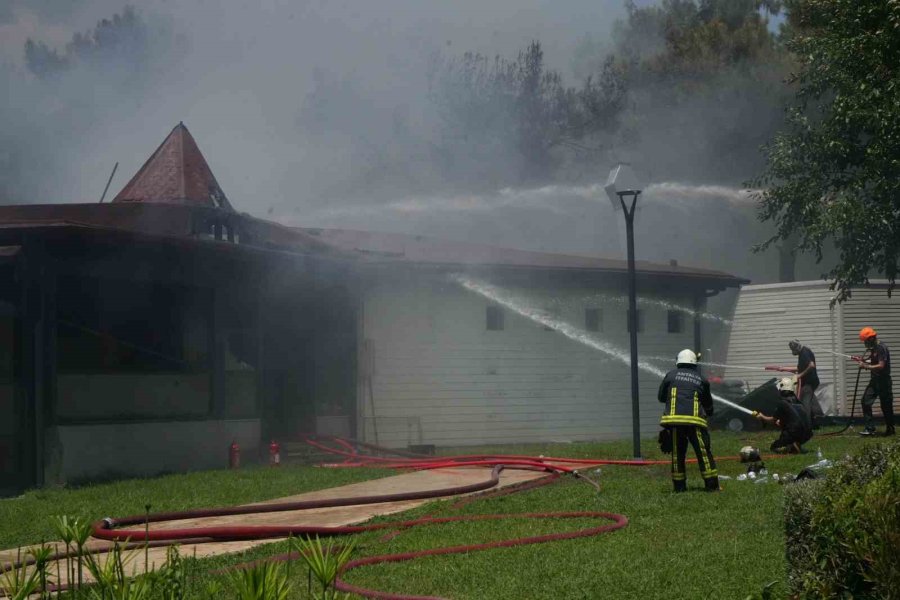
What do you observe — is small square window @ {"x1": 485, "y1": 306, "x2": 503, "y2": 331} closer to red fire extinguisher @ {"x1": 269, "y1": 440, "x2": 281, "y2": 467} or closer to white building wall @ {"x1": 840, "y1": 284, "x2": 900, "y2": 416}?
red fire extinguisher @ {"x1": 269, "y1": 440, "x2": 281, "y2": 467}

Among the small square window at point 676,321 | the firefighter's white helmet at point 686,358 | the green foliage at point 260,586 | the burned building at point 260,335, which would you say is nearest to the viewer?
the green foliage at point 260,586

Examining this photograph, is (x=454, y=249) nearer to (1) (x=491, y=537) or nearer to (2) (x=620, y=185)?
(2) (x=620, y=185)

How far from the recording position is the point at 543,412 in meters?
24.4

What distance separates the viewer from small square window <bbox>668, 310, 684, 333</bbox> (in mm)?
26234

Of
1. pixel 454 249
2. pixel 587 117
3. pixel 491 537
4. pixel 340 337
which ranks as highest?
pixel 587 117

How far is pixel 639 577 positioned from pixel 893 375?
19.4 meters

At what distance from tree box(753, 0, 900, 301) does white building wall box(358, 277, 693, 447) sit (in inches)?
206

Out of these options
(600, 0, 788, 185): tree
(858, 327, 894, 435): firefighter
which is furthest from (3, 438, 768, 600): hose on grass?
(600, 0, 788, 185): tree

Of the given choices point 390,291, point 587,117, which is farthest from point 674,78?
point 390,291

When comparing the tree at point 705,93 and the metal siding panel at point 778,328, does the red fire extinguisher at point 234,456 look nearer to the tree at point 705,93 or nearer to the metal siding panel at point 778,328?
the metal siding panel at point 778,328

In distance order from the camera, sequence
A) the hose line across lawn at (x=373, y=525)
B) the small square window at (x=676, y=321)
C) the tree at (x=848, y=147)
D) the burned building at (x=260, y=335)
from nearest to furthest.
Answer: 1. the hose line across lawn at (x=373, y=525)
2. the burned building at (x=260, y=335)
3. the tree at (x=848, y=147)
4. the small square window at (x=676, y=321)

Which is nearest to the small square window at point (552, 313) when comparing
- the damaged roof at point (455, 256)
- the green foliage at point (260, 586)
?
the damaged roof at point (455, 256)

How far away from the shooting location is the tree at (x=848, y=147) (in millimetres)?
17328

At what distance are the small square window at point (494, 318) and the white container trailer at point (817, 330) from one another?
19.0 ft
